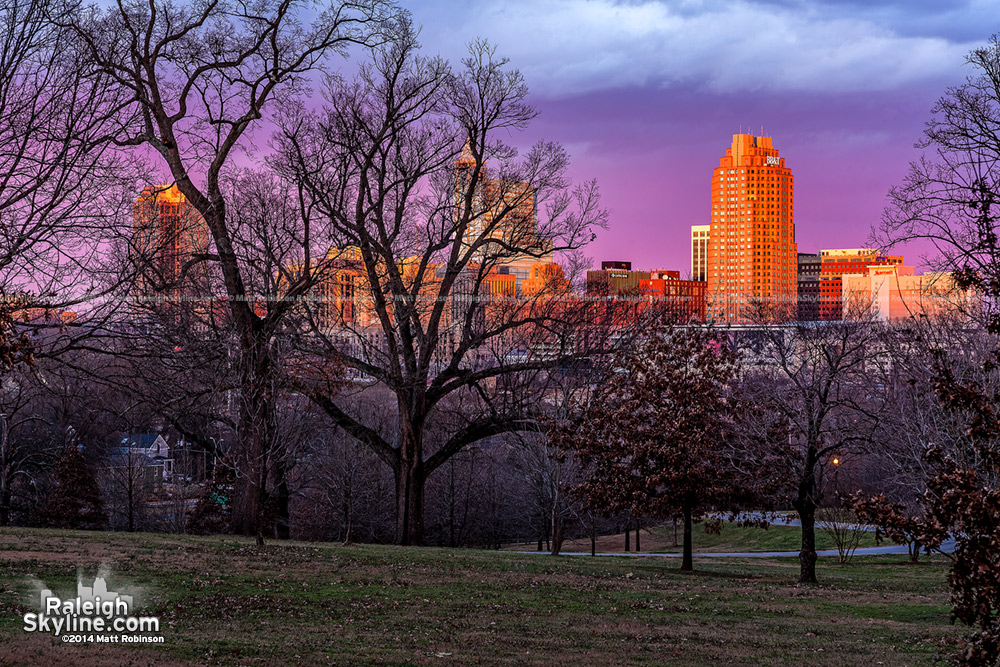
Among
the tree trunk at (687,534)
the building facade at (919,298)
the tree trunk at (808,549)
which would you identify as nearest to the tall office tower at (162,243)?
the building facade at (919,298)

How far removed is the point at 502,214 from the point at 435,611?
16694 mm

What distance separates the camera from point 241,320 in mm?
25344

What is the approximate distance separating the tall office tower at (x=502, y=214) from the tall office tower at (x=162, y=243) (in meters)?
8.12

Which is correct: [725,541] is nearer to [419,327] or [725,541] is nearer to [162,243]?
Result: [419,327]

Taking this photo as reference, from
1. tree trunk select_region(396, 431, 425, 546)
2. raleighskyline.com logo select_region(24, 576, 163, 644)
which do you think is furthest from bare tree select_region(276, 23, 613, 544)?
raleighskyline.com logo select_region(24, 576, 163, 644)

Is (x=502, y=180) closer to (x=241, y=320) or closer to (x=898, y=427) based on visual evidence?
(x=241, y=320)

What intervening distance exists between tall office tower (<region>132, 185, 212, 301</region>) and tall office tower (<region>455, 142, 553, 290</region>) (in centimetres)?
812

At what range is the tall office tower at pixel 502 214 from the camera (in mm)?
29500

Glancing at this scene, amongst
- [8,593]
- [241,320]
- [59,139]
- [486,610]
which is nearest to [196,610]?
[8,593]

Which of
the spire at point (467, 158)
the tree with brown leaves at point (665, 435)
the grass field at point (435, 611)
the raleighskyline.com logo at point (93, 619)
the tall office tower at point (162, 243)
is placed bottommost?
the grass field at point (435, 611)

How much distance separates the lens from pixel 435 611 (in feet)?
47.2

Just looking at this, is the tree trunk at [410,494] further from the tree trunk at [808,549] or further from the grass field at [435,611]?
the tree trunk at [808,549]

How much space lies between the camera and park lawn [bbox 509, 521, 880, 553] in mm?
50625

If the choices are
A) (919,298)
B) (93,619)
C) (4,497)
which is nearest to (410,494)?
(93,619)
